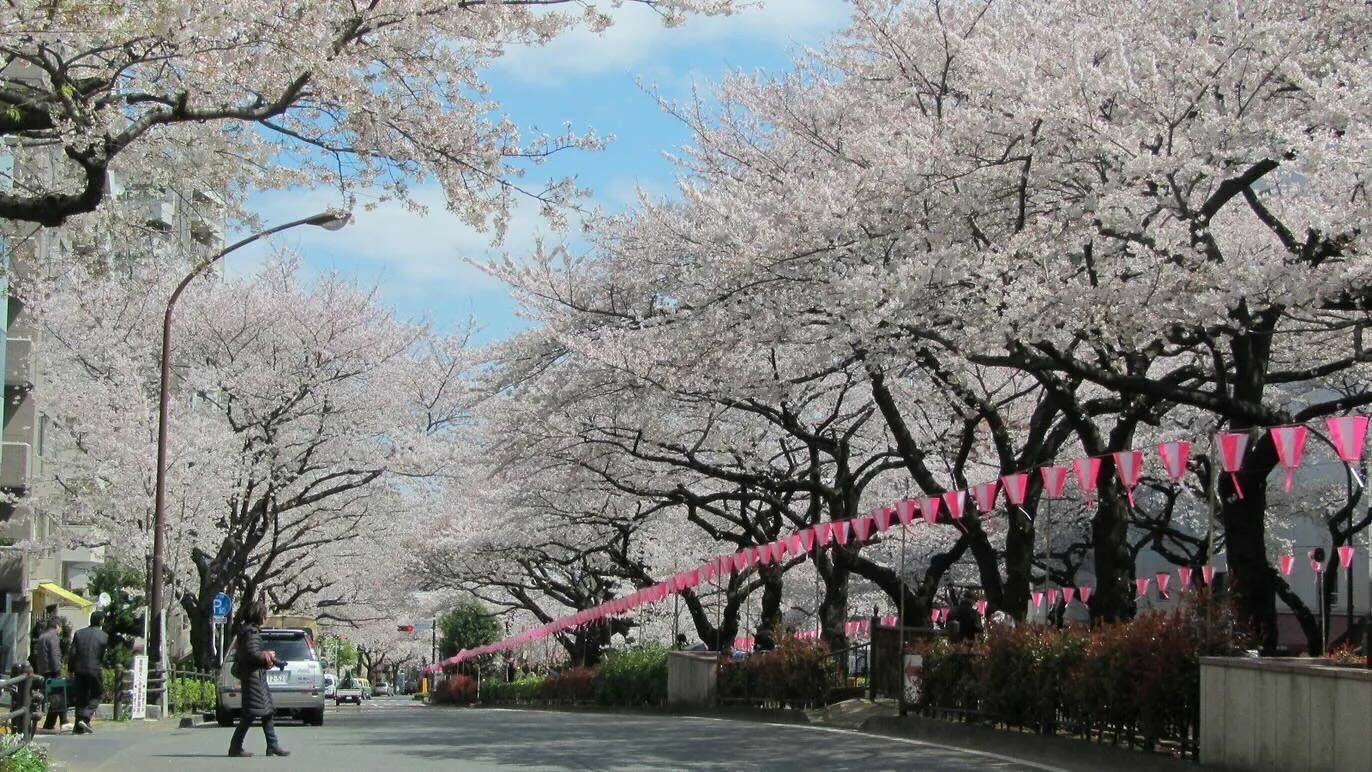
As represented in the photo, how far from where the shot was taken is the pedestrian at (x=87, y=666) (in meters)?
22.2

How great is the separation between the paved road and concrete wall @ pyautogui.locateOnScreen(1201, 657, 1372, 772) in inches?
78.6

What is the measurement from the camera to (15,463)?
124 feet

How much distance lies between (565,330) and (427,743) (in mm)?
9295

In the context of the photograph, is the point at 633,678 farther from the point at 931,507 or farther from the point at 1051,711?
the point at 1051,711

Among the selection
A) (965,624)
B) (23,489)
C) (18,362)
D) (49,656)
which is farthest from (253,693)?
(18,362)

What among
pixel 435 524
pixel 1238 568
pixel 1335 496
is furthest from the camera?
pixel 435 524

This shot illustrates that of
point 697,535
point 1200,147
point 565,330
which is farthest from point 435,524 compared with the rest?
point 1200,147

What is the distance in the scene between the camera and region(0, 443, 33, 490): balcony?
37.3m

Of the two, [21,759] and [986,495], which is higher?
[986,495]

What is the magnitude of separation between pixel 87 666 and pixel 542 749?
10030 millimetres

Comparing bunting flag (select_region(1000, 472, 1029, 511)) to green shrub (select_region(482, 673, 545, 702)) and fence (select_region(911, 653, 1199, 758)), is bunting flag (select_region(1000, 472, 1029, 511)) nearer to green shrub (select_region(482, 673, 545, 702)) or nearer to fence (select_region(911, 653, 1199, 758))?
fence (select_region(911, 653, 1199, 758))

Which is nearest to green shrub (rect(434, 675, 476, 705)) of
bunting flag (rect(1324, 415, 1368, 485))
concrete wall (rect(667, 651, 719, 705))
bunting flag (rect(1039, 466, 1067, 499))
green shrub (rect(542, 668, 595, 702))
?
green shrub (rect(542, 668, 595, 702))

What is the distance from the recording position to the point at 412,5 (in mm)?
10258

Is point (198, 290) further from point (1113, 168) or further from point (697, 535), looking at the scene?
point (1113, 168)
